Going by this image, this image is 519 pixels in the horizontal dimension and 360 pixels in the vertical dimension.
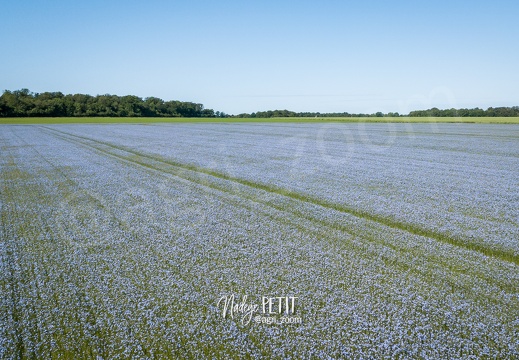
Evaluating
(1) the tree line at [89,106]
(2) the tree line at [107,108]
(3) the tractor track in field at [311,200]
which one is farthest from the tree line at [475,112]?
(3) the tractor track in field at [311,200]

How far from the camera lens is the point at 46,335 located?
525 cm

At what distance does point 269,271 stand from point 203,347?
2.47 metres

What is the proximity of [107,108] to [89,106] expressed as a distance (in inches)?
229

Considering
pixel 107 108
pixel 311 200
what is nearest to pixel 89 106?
pixel 107 108

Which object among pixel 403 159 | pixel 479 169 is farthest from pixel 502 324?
pixel 403 159

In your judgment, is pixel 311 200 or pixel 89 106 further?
pixel 89 106

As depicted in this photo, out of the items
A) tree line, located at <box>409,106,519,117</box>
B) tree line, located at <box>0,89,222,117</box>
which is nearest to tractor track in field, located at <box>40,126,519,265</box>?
tree line, located at <box>0,89,222,117</box>

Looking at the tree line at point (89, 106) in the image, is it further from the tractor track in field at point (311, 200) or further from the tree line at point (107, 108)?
the tractor track in field at point (311, 200)

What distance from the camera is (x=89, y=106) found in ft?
386

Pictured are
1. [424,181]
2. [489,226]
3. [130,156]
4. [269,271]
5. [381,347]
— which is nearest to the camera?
[381,347]

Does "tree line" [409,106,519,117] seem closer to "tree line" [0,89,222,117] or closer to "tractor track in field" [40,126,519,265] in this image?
"tree line" [0,89,222,117]

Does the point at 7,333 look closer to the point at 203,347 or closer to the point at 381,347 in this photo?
the point at 203,347

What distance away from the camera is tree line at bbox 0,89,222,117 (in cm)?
10475

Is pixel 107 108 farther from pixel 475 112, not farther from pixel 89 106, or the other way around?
pixel 475 112
